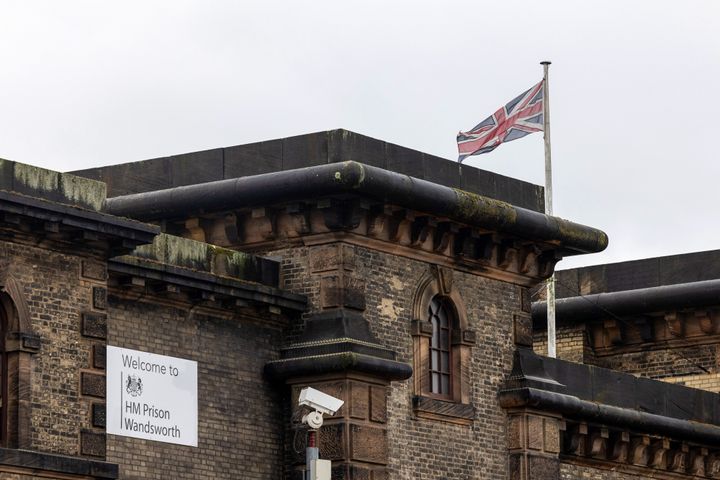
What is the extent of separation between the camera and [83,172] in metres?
35.8

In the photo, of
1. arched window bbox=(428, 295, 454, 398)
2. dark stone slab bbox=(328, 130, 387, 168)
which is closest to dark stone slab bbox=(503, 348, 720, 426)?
arched window bbox=(428, 295, 454, 398)

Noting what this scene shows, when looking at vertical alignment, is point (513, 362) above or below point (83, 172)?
below

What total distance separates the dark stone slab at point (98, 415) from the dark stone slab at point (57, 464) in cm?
58

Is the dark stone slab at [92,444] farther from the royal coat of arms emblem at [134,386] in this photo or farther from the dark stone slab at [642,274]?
the dark stone slab at [642,274]

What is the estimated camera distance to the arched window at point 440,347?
1345 inches

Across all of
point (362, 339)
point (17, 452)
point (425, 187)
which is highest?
point (425, 187)

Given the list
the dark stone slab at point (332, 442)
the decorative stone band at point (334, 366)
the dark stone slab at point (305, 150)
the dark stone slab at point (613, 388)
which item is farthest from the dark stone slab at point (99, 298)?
the dark stone slab at point (613, 388)

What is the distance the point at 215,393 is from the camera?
31359 mm

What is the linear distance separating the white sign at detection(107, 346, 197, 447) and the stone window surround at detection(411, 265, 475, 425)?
13.5 feet

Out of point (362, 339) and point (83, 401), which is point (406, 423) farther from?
point (83, 401)

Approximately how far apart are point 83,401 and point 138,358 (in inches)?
79.7

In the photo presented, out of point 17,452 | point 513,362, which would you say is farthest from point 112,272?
point 513,362

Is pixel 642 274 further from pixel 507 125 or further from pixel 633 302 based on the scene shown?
pixel 507 125

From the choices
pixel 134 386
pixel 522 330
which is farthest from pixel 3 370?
pixel 522 330
